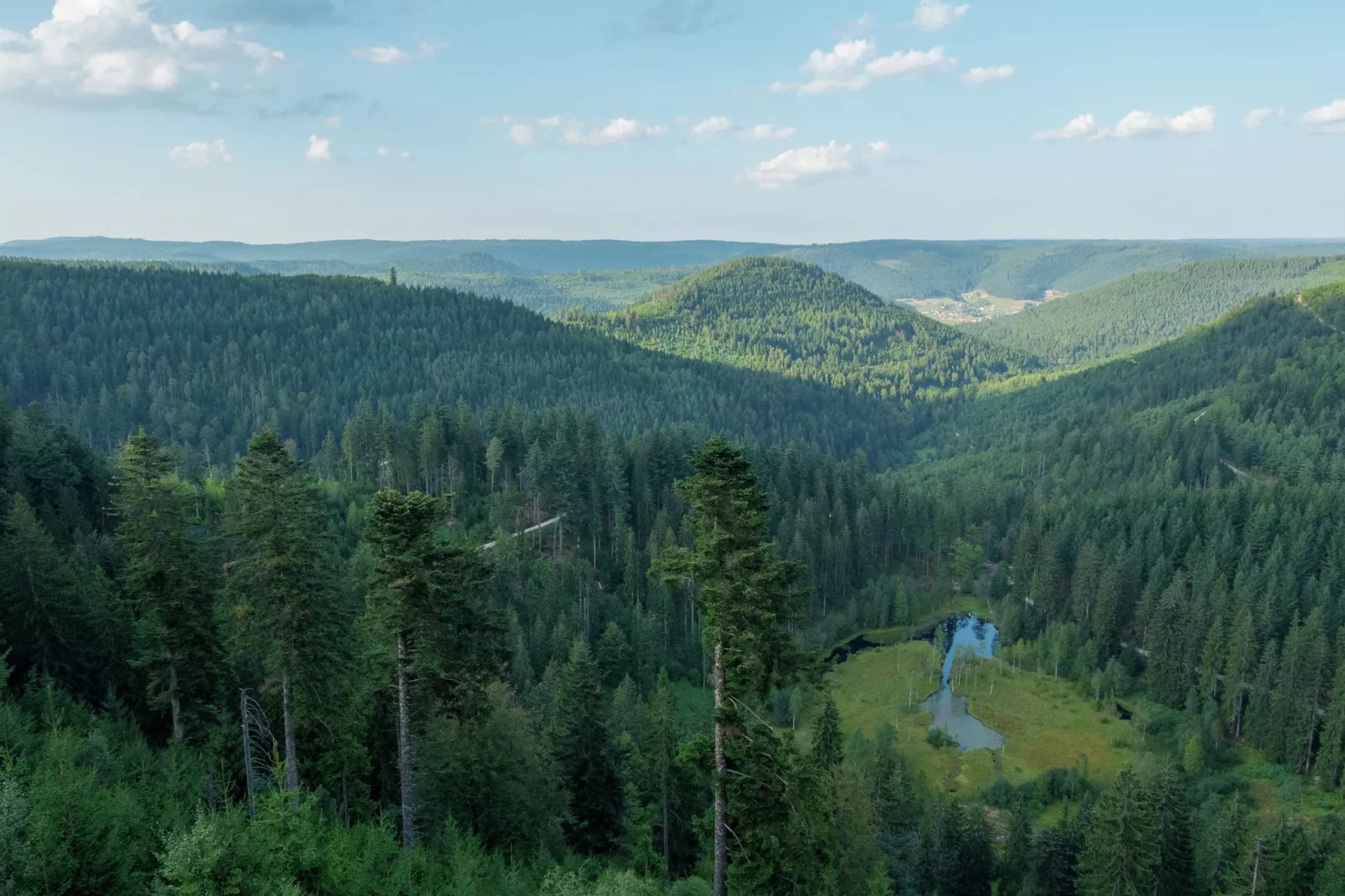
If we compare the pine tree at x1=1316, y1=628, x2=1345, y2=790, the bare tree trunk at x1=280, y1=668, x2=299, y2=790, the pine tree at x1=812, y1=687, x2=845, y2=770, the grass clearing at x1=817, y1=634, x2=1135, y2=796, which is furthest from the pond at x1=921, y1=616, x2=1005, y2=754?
the bare tree trunk at x1=280, y1=668, x2=299, y2=790

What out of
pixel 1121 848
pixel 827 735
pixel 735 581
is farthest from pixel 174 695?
pixel 1121 848

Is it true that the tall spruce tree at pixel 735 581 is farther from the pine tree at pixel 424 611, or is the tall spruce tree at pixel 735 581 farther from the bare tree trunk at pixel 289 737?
the bare tree trunk at pixel 289 737

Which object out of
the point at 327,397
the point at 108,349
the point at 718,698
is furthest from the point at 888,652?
the point at 108,349

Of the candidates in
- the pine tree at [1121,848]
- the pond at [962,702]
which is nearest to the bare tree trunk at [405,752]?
the pine tree at [1121,848]

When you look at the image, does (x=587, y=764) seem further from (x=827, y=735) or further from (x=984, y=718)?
(x=984, y=718)

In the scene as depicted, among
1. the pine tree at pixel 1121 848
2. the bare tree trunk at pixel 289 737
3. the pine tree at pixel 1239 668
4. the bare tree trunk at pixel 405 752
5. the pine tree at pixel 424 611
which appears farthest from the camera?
the pine tree at pixel 1239 668
